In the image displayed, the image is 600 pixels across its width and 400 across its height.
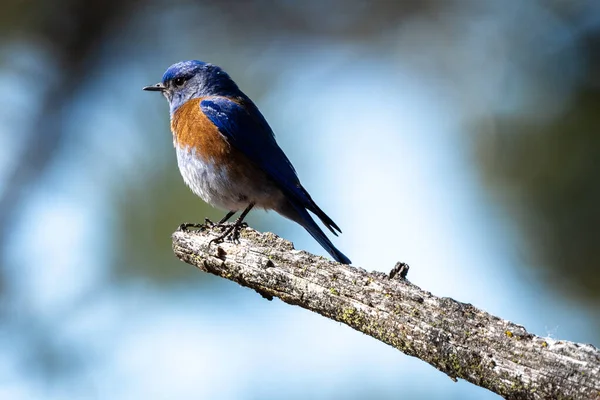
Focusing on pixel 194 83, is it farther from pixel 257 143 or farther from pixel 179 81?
pixel 257 143

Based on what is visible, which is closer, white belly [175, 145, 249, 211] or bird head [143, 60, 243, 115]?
white belly [175, 145, 249, 211]

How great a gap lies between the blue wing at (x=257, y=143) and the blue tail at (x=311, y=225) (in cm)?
5

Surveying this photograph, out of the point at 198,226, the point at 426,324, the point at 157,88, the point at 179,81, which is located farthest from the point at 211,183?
the point at 426,324

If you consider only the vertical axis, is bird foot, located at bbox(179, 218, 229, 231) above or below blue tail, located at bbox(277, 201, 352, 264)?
below

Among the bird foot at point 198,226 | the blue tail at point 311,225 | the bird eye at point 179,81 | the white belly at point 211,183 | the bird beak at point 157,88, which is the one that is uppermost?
the bird eye at point 179,81

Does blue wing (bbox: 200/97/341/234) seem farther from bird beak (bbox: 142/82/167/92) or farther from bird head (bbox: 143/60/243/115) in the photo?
bird beak (bbox: 142/82/167/92)

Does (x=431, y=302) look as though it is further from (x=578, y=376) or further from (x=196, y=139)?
(x=196, y=139)

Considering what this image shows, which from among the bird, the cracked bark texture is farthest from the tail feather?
the cracked bark texture

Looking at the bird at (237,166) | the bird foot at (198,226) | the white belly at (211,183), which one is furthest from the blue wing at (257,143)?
the bird foot at (198,226)

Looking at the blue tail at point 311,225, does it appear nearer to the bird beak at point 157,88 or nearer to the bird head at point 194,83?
the bird head at point 194,83

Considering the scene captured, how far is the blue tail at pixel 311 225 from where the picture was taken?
5.43m

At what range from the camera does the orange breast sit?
19.0ft

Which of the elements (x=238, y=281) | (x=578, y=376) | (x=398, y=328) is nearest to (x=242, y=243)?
(x=238, y=281)

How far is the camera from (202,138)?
5.84m
